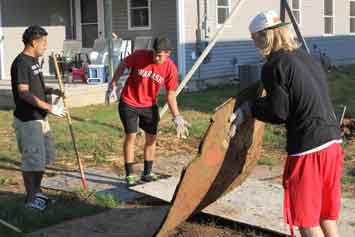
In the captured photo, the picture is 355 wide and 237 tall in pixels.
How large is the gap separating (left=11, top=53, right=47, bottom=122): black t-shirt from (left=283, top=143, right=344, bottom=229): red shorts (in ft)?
9.64

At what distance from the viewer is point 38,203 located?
6246mm

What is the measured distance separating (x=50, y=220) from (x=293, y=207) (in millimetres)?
2719

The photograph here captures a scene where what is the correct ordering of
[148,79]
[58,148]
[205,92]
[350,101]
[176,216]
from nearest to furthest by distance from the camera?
[176,216] → [148,79] → [58,148] → [350,101] → [205,92]

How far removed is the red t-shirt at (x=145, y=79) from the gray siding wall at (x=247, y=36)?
920 cm

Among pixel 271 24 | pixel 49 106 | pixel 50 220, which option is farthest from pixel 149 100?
pixel 271 24

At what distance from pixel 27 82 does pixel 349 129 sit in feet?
18.2

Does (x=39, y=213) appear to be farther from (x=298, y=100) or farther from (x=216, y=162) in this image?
(x=298, y=100)

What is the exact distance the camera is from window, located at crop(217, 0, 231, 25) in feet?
57.9

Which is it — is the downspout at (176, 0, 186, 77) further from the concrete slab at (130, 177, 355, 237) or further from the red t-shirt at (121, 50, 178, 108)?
the concrete slab at (130, 177, 355, 237)

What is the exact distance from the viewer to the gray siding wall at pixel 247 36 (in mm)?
16528

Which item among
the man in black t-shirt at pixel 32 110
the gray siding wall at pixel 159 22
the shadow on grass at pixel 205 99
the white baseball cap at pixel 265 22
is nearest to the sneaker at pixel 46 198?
the man in black t-shirt at pixel 32 110

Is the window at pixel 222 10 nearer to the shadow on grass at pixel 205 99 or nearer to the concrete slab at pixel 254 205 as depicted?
the shadow on grass at pixel 205 99

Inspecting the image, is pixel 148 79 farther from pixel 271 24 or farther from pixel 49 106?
pixel 271 24

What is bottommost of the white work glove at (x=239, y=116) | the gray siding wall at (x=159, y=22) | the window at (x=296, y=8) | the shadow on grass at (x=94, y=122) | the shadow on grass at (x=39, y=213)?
the shadow on grass at (x=39, y=213)
